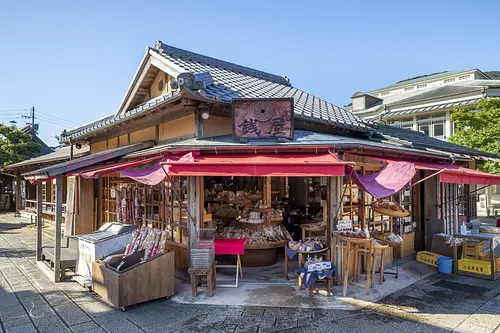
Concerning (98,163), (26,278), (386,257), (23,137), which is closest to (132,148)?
(98,163)

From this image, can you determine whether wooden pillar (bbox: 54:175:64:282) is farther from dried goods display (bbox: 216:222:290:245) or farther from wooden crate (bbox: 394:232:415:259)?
wooden crate (bbox: 394:232:415:259)

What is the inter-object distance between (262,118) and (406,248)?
5560mm

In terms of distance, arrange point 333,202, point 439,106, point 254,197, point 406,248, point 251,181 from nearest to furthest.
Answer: point 333,202, point 254,197, point 406,248, point 251,181, point 439,106

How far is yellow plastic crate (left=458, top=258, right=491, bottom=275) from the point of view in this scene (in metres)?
7.48

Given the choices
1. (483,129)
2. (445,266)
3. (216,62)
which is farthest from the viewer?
(483,129)

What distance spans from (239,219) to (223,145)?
9.37 feet

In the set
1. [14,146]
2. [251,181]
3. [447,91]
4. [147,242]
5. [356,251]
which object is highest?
[447,91]

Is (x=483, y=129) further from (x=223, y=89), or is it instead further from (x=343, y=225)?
(x=223, y=89)

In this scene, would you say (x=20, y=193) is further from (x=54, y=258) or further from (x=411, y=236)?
(x=411, y=236)

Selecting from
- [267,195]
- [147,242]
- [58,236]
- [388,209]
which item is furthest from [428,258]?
[58,236]

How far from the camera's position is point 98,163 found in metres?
9.14

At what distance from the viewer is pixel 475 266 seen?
7625 mm

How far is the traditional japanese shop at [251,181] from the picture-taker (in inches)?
250

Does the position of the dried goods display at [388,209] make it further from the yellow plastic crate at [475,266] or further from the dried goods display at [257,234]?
the dried goods display at [257,234]
